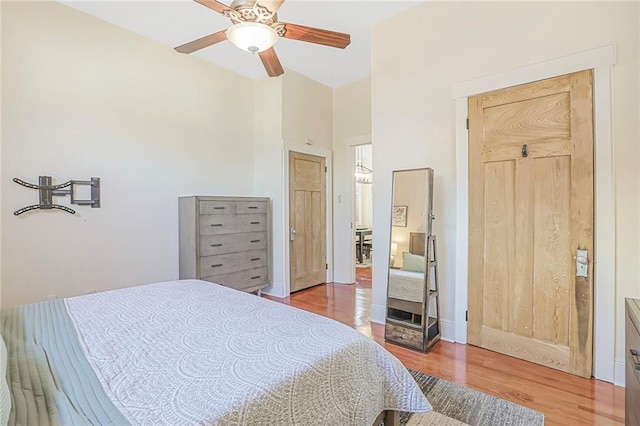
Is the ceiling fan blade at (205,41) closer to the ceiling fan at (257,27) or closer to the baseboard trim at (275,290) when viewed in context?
the ceiling fan at (257,27)

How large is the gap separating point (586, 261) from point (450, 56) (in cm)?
195

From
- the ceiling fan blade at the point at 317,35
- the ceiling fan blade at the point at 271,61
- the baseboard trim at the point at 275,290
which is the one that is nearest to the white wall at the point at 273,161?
the baseboard trim at the point at 275,290

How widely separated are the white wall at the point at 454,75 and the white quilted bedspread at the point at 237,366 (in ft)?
6.03

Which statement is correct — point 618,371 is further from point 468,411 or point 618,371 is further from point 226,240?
point 226,240

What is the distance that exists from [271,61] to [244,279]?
2.63 m

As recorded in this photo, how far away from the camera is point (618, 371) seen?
2.02 metres

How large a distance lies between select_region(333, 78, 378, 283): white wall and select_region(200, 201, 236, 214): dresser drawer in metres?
1.79

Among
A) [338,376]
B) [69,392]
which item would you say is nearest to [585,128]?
[338,376]

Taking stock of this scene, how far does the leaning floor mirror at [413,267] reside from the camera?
263 centimetres

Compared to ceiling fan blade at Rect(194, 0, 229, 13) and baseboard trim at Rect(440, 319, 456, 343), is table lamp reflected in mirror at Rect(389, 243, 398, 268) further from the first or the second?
ceiling fan blade at Rect(194, 0, 229, 13)

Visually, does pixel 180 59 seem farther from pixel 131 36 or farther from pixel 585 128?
pixel 585 128

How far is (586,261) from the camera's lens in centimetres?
211

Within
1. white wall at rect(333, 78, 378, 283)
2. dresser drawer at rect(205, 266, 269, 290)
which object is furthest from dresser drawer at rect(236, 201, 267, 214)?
white wall at rect(333, 78, 378, 283)

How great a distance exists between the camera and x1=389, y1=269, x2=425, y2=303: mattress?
266 cm
